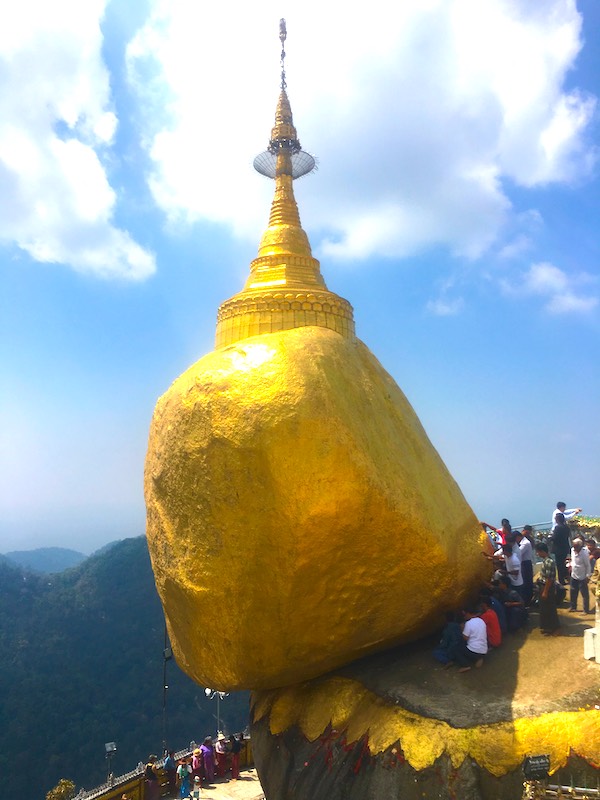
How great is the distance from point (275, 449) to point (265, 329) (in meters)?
4.73

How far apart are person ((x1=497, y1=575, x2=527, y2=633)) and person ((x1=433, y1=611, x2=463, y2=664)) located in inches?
45.0

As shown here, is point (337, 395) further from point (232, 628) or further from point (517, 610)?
point (517, 610)

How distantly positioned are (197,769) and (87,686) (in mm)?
40074

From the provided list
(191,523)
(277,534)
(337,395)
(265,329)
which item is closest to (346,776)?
(277,534)

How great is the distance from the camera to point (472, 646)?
7.17 metres

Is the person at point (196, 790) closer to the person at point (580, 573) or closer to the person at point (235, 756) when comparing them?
the person at point (235, 756)

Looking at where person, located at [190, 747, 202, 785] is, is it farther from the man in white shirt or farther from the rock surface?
the man in white shirt

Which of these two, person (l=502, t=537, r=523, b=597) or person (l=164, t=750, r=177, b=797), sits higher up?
person (l=502, t=537, r=523, b=597)

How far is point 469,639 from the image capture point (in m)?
7.20

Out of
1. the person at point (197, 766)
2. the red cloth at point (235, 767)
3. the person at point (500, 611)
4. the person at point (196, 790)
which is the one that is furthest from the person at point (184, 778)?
the person at point (500, 611)

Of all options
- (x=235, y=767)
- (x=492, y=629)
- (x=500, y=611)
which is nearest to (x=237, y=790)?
(x=235, y=767)

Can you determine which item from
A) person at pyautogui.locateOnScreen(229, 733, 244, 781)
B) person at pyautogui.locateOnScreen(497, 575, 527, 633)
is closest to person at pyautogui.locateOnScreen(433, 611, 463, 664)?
person at pyautogui.locateOnScreen(497, 575, 527, 633)

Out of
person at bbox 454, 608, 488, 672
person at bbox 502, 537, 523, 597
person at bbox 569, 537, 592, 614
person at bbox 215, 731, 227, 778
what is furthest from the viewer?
person at bbox 215, 731, 227, 778

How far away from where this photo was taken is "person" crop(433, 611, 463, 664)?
23.9 ft
